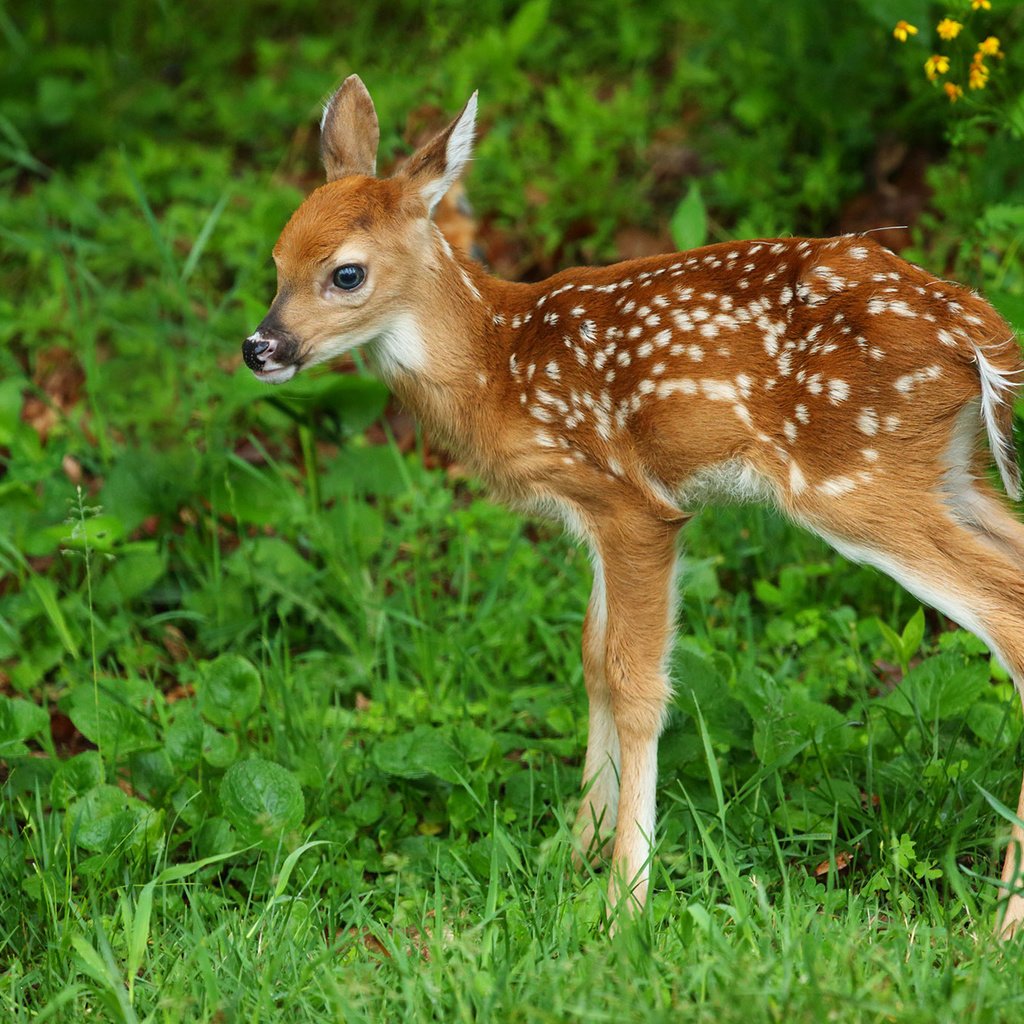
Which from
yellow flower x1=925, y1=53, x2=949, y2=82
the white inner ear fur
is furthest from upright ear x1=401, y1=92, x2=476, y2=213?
yellow flower x1=925, y1=53, x2=949, y2=82

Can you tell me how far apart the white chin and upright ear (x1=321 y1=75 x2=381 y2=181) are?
0.64 m

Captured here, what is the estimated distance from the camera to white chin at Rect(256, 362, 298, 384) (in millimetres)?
3578

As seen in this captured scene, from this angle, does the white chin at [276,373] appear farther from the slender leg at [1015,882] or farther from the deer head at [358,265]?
the slender leg at [1015,882]

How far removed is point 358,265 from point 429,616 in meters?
1.60

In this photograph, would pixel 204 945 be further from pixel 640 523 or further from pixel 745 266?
pixel 745 266

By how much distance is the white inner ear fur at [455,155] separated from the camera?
3646mm

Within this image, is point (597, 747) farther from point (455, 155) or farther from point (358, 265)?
point (455, 155)

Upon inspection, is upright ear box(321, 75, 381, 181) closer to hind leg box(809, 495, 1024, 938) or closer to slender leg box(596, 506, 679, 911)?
slender leg box(596, 506, 679, 911)

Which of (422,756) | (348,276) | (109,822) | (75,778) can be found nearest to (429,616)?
(422,756)

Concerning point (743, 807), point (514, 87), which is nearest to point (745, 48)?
point (514, 87)

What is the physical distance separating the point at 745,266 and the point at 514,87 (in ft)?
12.9

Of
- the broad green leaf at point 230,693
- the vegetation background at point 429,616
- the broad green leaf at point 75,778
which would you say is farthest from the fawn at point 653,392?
the broad green leaf at point 75,778

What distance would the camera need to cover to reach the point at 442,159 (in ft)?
12.2

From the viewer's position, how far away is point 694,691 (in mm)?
3932
